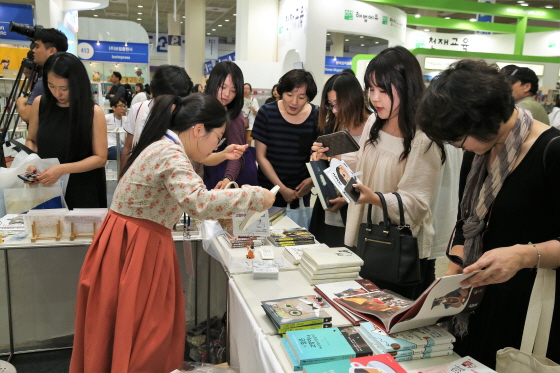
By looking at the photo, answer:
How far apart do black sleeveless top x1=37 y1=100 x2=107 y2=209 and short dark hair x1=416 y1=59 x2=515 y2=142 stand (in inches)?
85.0

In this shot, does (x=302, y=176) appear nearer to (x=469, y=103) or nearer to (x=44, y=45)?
(x=469, y=103)

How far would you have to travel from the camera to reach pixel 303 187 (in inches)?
117

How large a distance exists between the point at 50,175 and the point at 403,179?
1.90 m

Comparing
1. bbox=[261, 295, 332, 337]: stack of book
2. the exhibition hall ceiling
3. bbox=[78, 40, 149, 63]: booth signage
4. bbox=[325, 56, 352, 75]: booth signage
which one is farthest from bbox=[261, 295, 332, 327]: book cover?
the exhibition hall ceiling

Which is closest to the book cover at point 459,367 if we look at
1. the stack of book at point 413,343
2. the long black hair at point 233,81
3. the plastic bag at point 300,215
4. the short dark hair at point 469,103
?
the stack of book at point 413,343

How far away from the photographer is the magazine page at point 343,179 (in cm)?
173

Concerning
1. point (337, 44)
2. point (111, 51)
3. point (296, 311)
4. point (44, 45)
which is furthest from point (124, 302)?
point (337, 44)

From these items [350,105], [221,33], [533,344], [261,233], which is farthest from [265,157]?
[221,33]

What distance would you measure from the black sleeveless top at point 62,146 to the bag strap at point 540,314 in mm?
2450

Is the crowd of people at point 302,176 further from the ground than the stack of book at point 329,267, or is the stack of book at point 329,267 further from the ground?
the crowd of people at point 302,176

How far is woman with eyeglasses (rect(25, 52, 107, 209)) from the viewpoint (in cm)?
252

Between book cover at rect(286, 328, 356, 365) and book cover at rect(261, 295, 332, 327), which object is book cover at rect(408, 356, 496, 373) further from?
book cover at rect(261, 295, 332, 327)

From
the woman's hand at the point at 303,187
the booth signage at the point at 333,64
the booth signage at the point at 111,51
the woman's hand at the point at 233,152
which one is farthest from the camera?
the booth signage at the point at 333,64

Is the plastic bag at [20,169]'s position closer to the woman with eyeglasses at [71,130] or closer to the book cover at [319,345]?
the woman with eyeglasses at [71,130]
